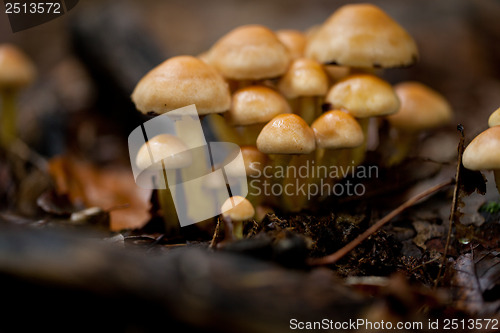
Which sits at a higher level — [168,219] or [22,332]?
[22,332]

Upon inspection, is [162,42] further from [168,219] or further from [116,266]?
[116,266]

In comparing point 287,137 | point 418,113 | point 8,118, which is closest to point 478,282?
point 287,137

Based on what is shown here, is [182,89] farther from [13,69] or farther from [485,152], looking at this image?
[13,69]

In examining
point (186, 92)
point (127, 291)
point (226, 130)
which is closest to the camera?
point (127, 291)

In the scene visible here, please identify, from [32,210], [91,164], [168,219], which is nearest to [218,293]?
[168,219]

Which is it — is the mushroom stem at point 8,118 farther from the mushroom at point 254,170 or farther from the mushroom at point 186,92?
the mushroom at point 254,170
